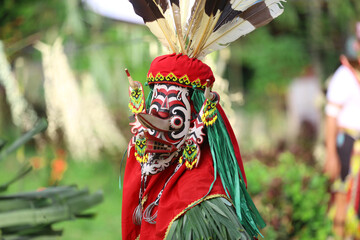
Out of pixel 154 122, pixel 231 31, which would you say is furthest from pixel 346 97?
pixel 154 122

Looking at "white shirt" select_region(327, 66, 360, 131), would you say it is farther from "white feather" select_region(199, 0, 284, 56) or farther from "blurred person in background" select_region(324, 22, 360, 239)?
"white feather" select_region(199, 0, 284, 56)

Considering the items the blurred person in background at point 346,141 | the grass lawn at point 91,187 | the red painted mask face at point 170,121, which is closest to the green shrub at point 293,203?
the blurred person in background at point 346,141

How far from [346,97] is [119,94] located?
5084mm

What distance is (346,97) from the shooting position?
→ 4078mm

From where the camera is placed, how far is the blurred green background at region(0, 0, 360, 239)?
4133 mm

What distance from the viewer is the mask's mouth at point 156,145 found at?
6.32ft

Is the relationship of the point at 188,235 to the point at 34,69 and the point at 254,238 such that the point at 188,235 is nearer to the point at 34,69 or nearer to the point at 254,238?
the point at 254,238

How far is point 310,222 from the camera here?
4094 mm

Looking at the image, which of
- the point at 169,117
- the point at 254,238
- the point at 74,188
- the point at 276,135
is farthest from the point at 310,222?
the point at 276,135

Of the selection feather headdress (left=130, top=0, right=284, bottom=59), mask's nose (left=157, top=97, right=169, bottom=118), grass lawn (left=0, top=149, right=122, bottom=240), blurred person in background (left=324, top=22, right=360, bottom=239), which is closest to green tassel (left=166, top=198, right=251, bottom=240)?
mask's nose (left=157, top=97, right=169, bottom=118)

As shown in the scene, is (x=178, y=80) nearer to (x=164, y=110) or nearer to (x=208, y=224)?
(x=164, y=110)

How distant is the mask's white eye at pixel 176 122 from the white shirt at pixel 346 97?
96.8 inches

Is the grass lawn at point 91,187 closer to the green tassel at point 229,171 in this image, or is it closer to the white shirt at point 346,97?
the white shirt at point 346,97

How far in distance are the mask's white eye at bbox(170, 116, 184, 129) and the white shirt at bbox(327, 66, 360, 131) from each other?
96.8 inches
